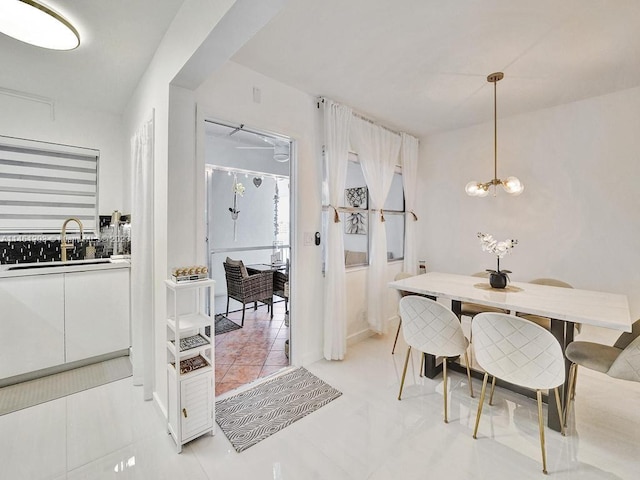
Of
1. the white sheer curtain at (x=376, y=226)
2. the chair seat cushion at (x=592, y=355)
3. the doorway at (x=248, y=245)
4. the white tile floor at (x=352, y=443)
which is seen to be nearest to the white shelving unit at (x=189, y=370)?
the white tile floor at (x=352, y=443)

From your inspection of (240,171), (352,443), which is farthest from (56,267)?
(352,443)

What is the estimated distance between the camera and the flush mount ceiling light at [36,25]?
4.99 feet

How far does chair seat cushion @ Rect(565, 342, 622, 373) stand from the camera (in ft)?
5.81

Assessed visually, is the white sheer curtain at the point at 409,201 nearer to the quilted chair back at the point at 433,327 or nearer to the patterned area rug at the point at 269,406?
the quilted chair back at the point at 433,327

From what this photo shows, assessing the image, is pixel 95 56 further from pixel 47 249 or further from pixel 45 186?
pixel 47 249

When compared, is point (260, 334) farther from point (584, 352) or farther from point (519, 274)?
point (519, 274)

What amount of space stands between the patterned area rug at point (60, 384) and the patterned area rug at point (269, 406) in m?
1.22

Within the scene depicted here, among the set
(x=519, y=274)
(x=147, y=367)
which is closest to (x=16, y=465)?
(x=147, y=367)

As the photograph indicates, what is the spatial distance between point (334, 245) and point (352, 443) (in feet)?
5.46

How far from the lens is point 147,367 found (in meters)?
2.19

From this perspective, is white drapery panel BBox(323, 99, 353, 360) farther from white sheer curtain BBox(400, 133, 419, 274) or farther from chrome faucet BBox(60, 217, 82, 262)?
chrome faucet BBox(60, 217, 82, 262)

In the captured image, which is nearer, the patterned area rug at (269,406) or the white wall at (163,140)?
the white wall at (163,140)

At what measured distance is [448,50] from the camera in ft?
6.97

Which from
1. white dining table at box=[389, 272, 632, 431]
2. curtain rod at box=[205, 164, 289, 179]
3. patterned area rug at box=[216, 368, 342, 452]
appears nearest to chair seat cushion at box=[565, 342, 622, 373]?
white dining table at box=[389, 272, 632, 431]
